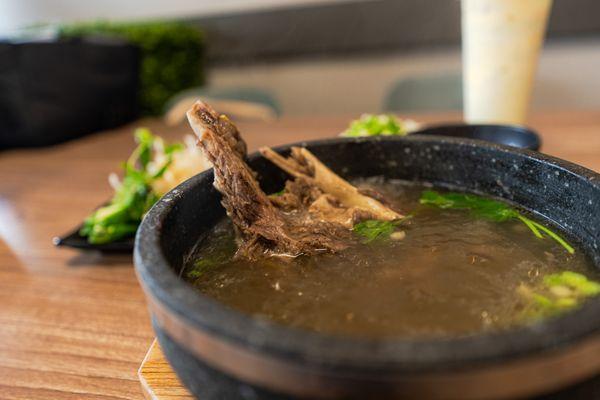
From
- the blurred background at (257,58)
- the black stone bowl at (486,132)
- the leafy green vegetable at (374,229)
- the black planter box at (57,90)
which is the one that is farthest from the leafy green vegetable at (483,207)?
the black planter box at (57,90)

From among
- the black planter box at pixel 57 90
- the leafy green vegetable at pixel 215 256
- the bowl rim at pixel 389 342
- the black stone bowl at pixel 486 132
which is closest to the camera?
the bowl rim at pixel 389 342

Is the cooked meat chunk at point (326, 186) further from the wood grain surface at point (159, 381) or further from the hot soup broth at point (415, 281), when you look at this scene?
Result: the wood grain surface at point (159, 381)

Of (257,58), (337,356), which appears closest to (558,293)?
(337,356)

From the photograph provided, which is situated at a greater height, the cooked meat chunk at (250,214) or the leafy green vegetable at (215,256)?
the cooked meat chunk at (250,214)

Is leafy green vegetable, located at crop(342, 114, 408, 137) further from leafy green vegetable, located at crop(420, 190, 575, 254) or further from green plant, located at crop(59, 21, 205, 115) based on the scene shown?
green plant, located at crop(59, 21, 205, 115)

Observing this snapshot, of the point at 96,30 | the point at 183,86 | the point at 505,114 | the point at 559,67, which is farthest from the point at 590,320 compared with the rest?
the point at 96,30

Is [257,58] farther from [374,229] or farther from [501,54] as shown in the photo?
[374,229]

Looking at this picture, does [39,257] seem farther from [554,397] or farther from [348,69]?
[348,69]
